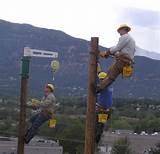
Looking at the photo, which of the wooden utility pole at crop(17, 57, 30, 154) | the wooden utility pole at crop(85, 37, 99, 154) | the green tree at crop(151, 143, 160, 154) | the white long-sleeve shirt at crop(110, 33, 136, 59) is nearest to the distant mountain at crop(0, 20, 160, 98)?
the green tree at crop(151, 143, 160, 154)

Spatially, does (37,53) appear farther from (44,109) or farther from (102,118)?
(102,118)

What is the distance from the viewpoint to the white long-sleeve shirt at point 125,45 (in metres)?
11.7

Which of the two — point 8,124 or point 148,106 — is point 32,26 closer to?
point 148,106

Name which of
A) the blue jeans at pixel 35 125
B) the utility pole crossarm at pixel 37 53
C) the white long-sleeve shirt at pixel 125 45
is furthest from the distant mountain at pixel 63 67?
the white long-sleeve shirt at pixel 125 45

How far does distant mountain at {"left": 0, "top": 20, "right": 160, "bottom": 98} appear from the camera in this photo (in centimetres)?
11091

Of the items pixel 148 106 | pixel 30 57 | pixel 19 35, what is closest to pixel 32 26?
pixel 19 35

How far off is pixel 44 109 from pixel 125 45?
3924 millimetres

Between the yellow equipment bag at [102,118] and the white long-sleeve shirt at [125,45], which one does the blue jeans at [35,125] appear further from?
the white long-sleeve shirt at [125,45]

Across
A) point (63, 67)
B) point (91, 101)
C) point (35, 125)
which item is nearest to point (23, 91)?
point (35, 125)

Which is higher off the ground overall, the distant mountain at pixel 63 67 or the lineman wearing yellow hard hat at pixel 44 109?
the distant mountain at pixel 63 67

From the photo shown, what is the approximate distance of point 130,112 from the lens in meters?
128

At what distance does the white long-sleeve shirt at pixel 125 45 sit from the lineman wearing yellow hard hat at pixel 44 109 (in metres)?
3.40

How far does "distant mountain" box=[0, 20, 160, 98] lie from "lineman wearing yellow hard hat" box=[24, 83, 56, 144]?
64.3m

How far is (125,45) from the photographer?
38.5 ft
